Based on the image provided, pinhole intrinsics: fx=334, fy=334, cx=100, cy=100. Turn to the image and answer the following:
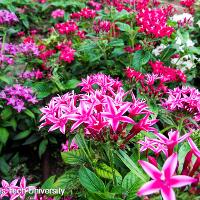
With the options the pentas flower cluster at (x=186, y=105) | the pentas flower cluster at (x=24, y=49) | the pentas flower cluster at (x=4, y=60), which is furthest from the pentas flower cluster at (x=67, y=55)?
the pentas flower cluster at (x=186, y=105)

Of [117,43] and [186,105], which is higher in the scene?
[186,105]

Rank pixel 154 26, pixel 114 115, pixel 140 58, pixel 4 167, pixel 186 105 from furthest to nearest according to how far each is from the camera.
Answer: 1. pixel 4 167
2. pixel 140 58
3. pixel 154 26
4. pixel 186 105
5. pixel 114 115

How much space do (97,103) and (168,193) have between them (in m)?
0.42

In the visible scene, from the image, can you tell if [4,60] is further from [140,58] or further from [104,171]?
[104,171]

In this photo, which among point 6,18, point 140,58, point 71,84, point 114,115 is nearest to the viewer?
point 114,115

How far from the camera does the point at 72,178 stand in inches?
52.8

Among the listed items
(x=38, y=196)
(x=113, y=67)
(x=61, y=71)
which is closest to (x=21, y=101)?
(x=61, y=71)

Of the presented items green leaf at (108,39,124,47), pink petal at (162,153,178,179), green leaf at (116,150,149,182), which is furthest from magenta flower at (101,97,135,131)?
green leaf at (108,39,124,47)

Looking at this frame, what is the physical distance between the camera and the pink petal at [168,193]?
796mm

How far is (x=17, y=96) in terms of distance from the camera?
2391 millimetres

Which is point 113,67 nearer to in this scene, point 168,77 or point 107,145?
point 168,77

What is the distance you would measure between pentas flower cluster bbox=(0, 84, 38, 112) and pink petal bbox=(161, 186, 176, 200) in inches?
65.8

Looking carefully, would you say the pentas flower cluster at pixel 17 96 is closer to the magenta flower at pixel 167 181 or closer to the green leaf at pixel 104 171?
the green leaf at pixel 104 171

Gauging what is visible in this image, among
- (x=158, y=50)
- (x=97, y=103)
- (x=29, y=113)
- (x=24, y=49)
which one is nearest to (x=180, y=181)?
(x=97, y=103)
